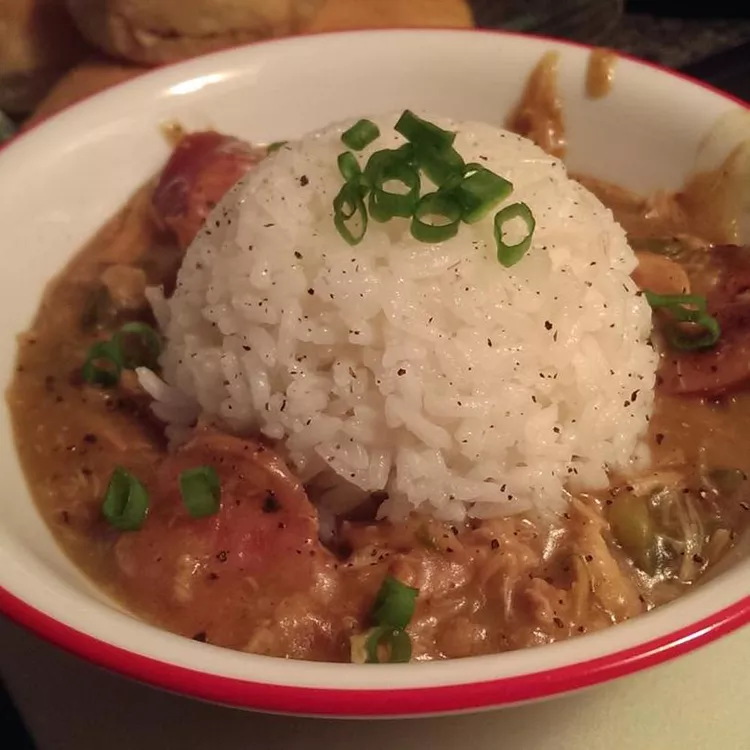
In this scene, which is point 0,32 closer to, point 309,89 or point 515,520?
point 309,89

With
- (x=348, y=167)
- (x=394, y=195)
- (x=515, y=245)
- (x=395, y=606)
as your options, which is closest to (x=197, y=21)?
(x=348, y=167)

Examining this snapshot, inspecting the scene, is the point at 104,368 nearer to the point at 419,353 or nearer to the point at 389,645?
the point at 419,353

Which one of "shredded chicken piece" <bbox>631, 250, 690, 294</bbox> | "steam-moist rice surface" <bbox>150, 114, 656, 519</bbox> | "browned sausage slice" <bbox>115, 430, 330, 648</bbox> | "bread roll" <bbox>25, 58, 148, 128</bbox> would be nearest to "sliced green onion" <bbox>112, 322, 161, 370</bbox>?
"steam-moist rice surface" <bbox>150, 114, 656, 519</bbox>

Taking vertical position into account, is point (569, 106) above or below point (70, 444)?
above

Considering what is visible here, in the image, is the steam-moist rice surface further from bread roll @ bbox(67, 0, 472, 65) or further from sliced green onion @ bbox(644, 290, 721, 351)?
bread roll @ bbox(67, 0, 472, 65)

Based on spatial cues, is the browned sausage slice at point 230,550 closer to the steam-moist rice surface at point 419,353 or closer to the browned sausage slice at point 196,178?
the steam-moist rice surface at point 419,353

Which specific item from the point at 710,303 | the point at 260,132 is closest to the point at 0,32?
the point at 260,132

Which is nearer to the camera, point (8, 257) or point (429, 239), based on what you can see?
point (429, 239)
